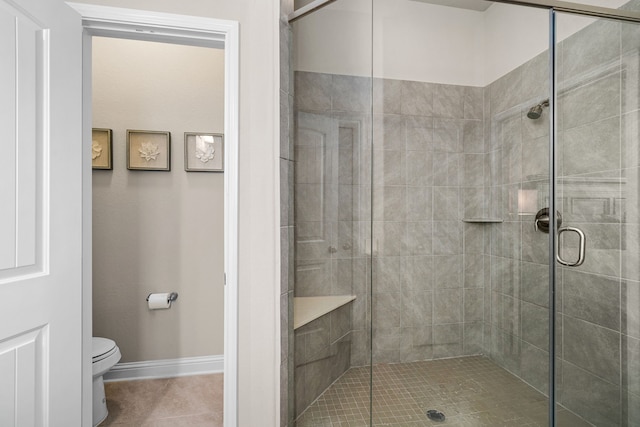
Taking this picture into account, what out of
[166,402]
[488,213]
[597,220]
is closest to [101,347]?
[166,402]

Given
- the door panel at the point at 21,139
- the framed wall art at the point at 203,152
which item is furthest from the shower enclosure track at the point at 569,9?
the framed wall art at the point at 203,152

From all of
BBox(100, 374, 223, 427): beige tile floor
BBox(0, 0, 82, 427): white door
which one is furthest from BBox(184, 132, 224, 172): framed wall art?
BBox(100, 374, 223, 427): beige tile floor

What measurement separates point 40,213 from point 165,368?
1.61 m

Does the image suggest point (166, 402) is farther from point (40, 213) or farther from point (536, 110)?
point (536, 110)

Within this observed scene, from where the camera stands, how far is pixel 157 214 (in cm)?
243

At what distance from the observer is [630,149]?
150cm

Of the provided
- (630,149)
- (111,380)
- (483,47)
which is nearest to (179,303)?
(111,380)

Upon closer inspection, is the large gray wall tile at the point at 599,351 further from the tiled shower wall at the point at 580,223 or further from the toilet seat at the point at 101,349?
the toilet seat at the point at 101,349

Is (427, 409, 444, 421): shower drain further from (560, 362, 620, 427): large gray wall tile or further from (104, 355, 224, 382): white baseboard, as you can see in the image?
(104, 355, 224, 382): white baseboard

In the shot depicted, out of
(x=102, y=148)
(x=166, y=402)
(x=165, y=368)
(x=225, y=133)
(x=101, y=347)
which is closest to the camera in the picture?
(x=225, y=133)

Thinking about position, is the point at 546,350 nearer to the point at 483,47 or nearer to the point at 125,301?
the point at 483,47

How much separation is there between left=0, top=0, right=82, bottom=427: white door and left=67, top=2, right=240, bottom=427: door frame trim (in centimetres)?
7

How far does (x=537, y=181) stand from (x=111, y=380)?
9.46ft

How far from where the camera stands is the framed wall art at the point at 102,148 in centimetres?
231
